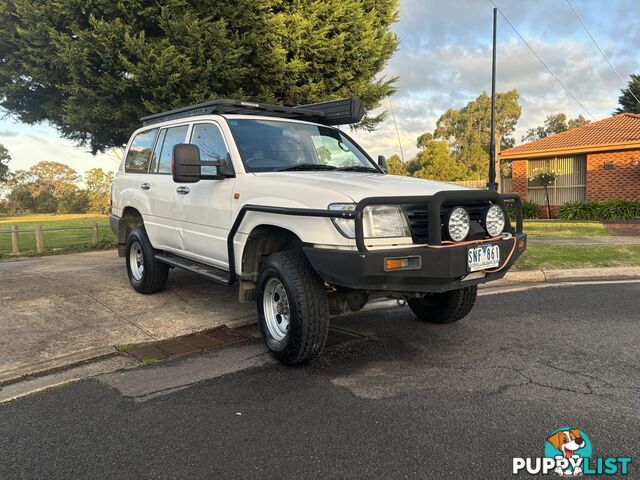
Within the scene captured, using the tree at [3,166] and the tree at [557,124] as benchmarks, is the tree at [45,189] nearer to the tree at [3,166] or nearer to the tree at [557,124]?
the tree at [3,166]

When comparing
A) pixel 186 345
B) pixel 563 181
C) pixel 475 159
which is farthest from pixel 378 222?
pixel 475 159

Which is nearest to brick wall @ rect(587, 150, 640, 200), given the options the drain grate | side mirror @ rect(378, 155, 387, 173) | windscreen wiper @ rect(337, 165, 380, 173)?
side mirror @ rect(378, 155, 387, 173)

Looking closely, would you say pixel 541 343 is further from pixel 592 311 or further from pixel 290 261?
pixel 290 261

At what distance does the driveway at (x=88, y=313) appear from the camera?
4367 millimetres

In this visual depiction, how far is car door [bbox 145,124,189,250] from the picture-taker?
5582 mm

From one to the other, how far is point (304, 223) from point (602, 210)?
17.6 m

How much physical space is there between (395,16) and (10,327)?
10.7m

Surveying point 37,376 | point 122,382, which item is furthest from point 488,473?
point 37,376

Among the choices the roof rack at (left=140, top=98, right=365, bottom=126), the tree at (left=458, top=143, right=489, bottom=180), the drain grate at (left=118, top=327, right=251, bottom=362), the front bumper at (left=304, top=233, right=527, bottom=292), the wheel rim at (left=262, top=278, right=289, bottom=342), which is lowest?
the drain grate at (left=118, top=327, right=251, bottom=362)

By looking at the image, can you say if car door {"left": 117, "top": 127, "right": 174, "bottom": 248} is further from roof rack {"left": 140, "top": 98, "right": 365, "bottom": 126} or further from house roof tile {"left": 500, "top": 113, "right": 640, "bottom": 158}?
house roof tile {"left": 500, "top": 113, "right": 640, "bottom": 158}

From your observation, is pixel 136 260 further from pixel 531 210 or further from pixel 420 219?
pixel 531 210

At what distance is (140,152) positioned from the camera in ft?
21.4

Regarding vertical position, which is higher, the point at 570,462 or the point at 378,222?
the point at 378,222

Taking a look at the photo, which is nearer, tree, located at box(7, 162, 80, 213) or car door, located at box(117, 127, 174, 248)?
car door, located at box(117, 127, 174, 248)
